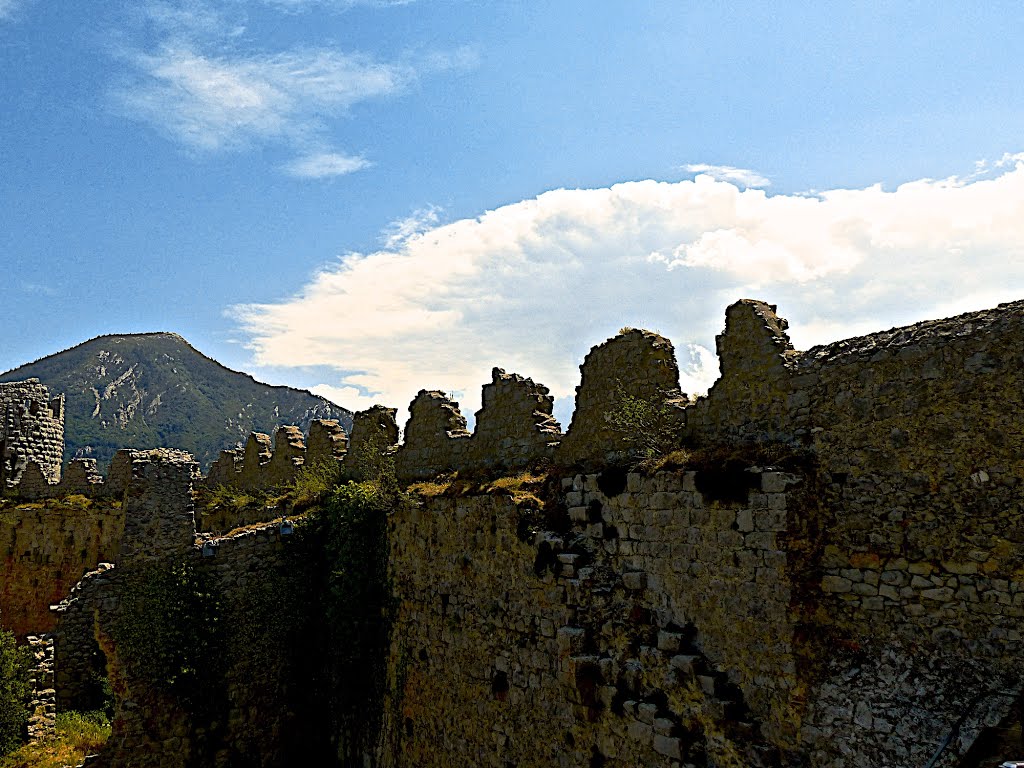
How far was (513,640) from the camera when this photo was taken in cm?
889

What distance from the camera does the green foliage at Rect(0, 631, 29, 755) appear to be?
1199cm

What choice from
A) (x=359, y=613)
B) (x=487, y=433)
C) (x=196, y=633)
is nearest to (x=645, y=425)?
(x=487, y=433)

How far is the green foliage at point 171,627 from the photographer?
1149 cm

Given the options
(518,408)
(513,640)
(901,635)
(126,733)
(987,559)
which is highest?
(518,408)

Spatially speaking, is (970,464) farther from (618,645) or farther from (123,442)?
(123,442)

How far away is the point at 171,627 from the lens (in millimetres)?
11664

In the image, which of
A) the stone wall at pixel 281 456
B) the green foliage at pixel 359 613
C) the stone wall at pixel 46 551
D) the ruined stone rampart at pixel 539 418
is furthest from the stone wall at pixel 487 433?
the stone wall at pixel 46 551

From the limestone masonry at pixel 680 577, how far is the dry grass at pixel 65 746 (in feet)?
4.86

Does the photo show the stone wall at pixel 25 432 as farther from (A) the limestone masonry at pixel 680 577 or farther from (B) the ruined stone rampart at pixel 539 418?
(B) the ruined stone rampart at pixel 539 418

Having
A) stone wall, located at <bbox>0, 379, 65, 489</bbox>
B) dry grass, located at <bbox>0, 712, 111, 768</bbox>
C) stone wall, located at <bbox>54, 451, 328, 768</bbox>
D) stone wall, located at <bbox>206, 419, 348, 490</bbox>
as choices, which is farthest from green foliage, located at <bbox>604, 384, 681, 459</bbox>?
stone wall, located at <bbox>0, 379, 65, 489</bbox>

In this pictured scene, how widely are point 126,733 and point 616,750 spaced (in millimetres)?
8024

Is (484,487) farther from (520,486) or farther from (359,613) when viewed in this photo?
(359,613)

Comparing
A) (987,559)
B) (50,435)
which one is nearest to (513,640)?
(987,559)

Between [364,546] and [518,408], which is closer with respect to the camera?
[518,408]
